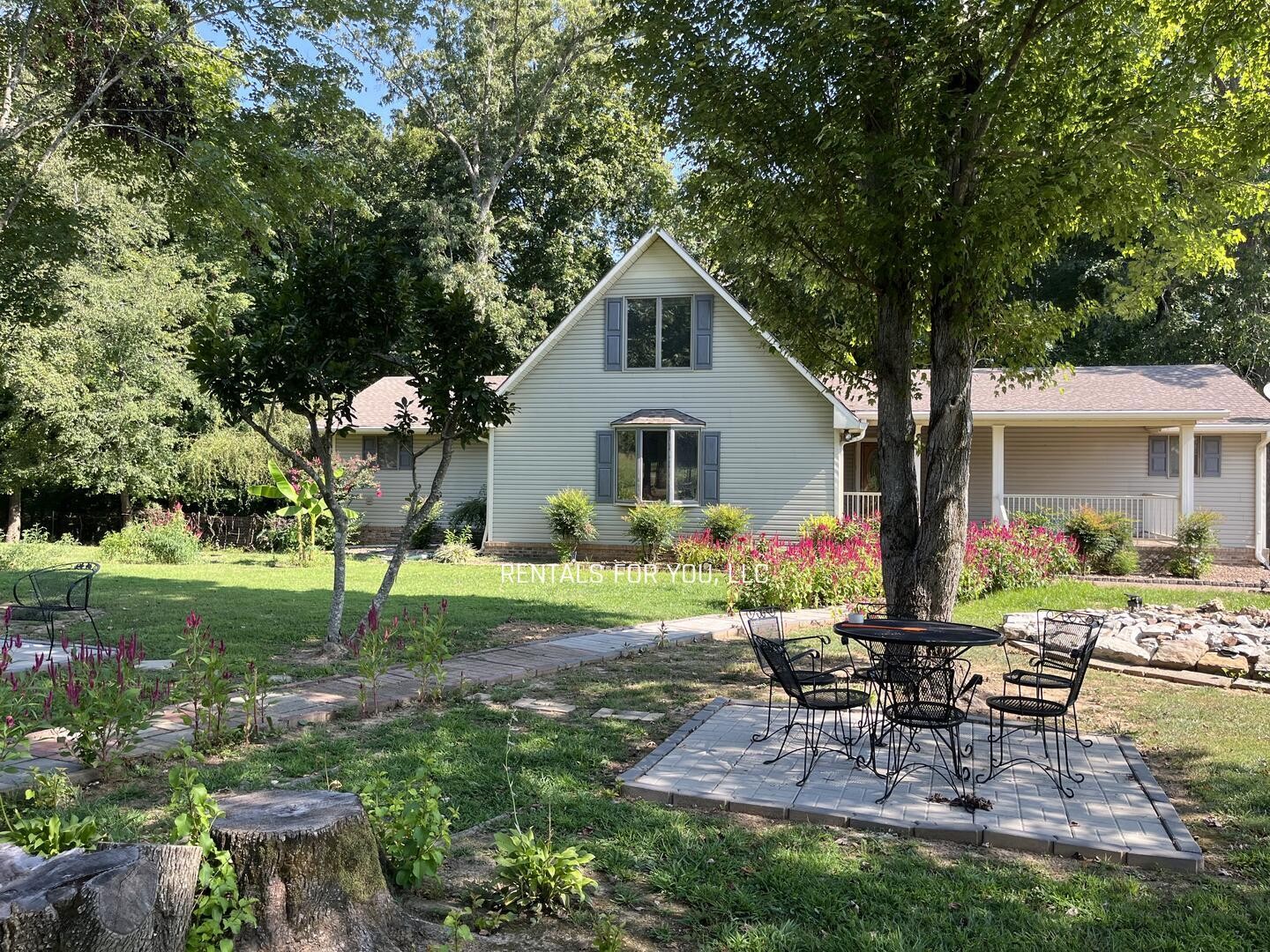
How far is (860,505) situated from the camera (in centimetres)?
2123

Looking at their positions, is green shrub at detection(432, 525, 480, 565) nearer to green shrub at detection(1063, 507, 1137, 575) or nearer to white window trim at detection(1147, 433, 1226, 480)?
green shrub at detection(1063, 507, 1137, 575)

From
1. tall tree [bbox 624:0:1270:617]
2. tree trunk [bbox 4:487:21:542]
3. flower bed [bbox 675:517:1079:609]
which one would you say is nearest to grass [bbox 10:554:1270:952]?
tall tree [bbox 624:0:1270:617]

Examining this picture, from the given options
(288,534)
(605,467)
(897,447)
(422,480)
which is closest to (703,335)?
(605,467)

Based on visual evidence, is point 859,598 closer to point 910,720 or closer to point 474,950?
point 910,720

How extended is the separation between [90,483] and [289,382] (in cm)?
1678

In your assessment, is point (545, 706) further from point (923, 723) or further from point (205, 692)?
point (923, 723)

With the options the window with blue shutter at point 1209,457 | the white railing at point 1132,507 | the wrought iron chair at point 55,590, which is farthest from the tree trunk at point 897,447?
the window with blue shutter at point 1209,457

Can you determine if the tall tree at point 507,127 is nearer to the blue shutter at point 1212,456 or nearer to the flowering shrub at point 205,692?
the blue shutter at point 1212,456

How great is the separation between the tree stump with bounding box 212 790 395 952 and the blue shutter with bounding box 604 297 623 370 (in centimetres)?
1795

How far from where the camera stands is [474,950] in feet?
11.0

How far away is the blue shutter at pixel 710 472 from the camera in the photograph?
20.3 metres

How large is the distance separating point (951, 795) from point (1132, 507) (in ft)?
59.4

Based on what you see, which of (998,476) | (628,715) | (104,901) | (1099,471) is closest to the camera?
(104,901)

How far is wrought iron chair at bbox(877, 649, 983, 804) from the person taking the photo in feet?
17.9
